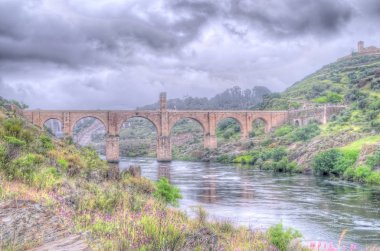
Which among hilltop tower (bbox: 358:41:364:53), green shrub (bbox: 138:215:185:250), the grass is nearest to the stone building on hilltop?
hilltop tower (bbox: 358:41:364:53)

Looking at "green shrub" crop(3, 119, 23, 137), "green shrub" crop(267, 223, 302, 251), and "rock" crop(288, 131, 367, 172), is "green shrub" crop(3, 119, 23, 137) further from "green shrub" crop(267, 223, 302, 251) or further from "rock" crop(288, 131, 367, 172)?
"rock" crop(288, 131, 367, 172)

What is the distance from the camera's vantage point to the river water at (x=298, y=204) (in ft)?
47.8

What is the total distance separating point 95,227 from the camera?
244 inches

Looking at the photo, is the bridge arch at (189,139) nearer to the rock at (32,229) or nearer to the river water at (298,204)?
the river water at (298,204)

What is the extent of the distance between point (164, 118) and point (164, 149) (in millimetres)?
5697

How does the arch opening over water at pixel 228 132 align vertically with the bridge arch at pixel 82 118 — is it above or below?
below

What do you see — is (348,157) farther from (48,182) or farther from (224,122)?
(224,122)

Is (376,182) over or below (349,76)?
below

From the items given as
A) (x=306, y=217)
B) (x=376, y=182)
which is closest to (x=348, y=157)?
(x=376, y=182)

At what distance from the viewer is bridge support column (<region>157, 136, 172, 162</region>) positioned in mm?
63469

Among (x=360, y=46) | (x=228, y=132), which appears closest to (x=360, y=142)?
(x=228, y=132)

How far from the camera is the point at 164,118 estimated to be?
6731 centimetres

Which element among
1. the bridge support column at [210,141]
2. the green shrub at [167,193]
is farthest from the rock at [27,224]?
the bridge support column at [210,141]

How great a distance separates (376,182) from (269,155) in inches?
735
